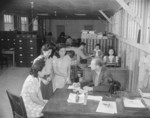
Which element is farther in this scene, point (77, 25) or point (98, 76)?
point (77, 25)

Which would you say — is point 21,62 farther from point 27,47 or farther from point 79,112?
point 79,112

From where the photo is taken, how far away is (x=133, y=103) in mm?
2338

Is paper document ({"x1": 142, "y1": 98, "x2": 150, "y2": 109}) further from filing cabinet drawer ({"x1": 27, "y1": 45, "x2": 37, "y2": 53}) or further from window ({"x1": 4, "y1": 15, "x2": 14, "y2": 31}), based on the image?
window ({"x1": 4, "y1": 15, "x2": 14, "y2": 31})

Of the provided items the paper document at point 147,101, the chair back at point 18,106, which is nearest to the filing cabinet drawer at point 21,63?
the chair back at point 18,106

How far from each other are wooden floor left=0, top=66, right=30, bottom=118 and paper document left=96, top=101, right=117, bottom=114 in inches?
89.8

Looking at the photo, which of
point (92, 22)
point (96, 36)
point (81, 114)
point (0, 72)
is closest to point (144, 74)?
point (81, 114)

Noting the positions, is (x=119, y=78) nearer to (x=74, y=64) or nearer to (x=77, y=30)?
(x=74, y=64)

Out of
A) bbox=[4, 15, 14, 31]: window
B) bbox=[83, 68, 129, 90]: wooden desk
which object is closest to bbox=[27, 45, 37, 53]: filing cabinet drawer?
bbox=[4, 15, 14, 31]: window

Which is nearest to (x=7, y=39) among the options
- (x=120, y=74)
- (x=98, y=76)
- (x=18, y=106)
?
(x=120, y=74)

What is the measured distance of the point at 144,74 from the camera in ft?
10.3

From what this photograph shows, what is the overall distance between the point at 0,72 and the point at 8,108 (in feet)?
13.7

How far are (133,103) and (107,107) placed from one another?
32 centimetres

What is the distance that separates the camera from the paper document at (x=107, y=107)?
7.14 ft

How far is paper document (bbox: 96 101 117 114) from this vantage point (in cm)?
218
